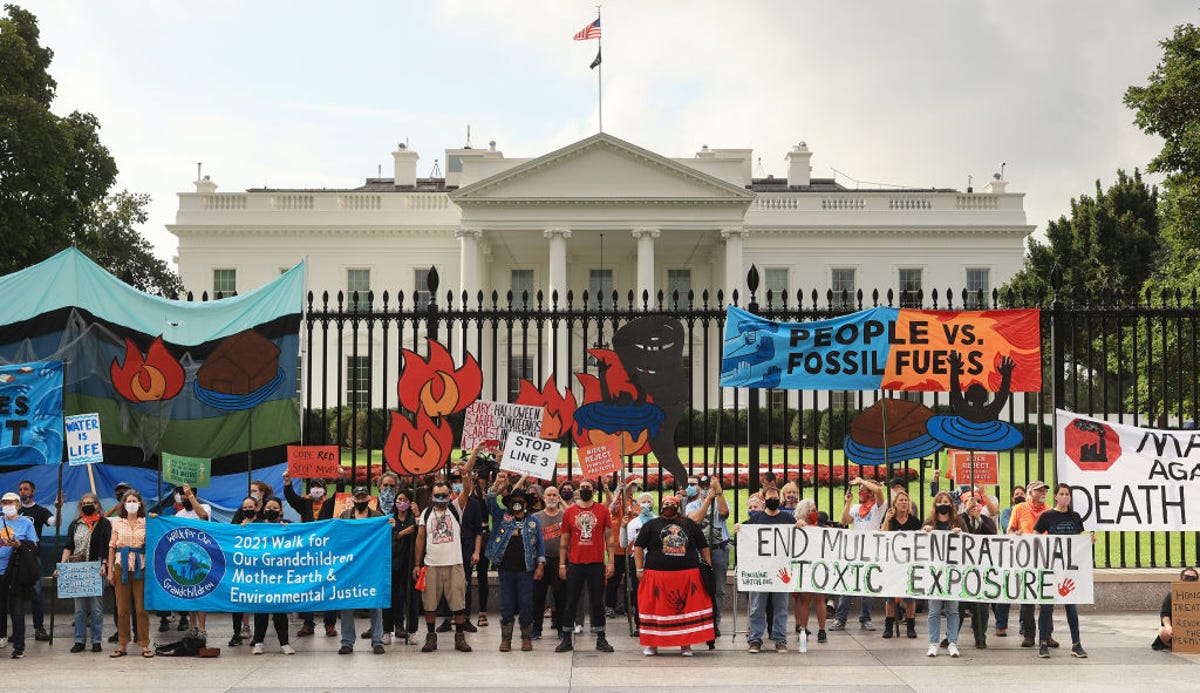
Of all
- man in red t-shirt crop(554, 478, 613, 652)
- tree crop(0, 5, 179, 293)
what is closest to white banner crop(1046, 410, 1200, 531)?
man in red t-shirt crop(554, 478, 613, 652)

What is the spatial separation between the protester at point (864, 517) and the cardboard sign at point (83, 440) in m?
7.85

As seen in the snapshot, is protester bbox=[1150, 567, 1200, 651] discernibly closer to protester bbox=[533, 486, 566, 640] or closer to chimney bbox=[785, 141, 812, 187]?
protester bbox=[533, 486, 566, 640]

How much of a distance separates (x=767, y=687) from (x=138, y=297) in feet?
29.1

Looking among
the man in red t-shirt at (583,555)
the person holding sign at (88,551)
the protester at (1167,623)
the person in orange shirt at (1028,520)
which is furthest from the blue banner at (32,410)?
the protester at (1167,623)

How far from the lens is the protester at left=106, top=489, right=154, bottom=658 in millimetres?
10516

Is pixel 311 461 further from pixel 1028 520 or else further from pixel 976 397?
pixel 1028 520

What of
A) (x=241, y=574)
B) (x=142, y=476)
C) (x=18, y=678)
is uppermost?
(x=142, y=476)

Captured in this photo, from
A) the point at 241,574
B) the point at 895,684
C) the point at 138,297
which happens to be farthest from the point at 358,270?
the point at 895,684

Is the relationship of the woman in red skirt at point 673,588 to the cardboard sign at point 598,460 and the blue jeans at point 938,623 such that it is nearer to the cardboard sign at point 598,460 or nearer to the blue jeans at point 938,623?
the cardboard sign at point 598,460

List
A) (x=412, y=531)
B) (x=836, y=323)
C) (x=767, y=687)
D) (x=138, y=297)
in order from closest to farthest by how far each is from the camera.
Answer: (x=767, y=687), (x=412, y=531), (x=836, y=323), (x=138, y=297)

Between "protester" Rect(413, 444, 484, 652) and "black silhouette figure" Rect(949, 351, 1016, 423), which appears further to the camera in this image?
"black silhouette figure" Rect(949, 351, 1016, 423)

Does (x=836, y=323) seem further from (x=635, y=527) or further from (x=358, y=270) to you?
(x=358, y=270)

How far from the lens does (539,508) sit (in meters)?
11.5

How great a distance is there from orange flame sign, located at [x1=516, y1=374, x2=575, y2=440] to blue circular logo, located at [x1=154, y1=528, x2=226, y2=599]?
3.67 meters
